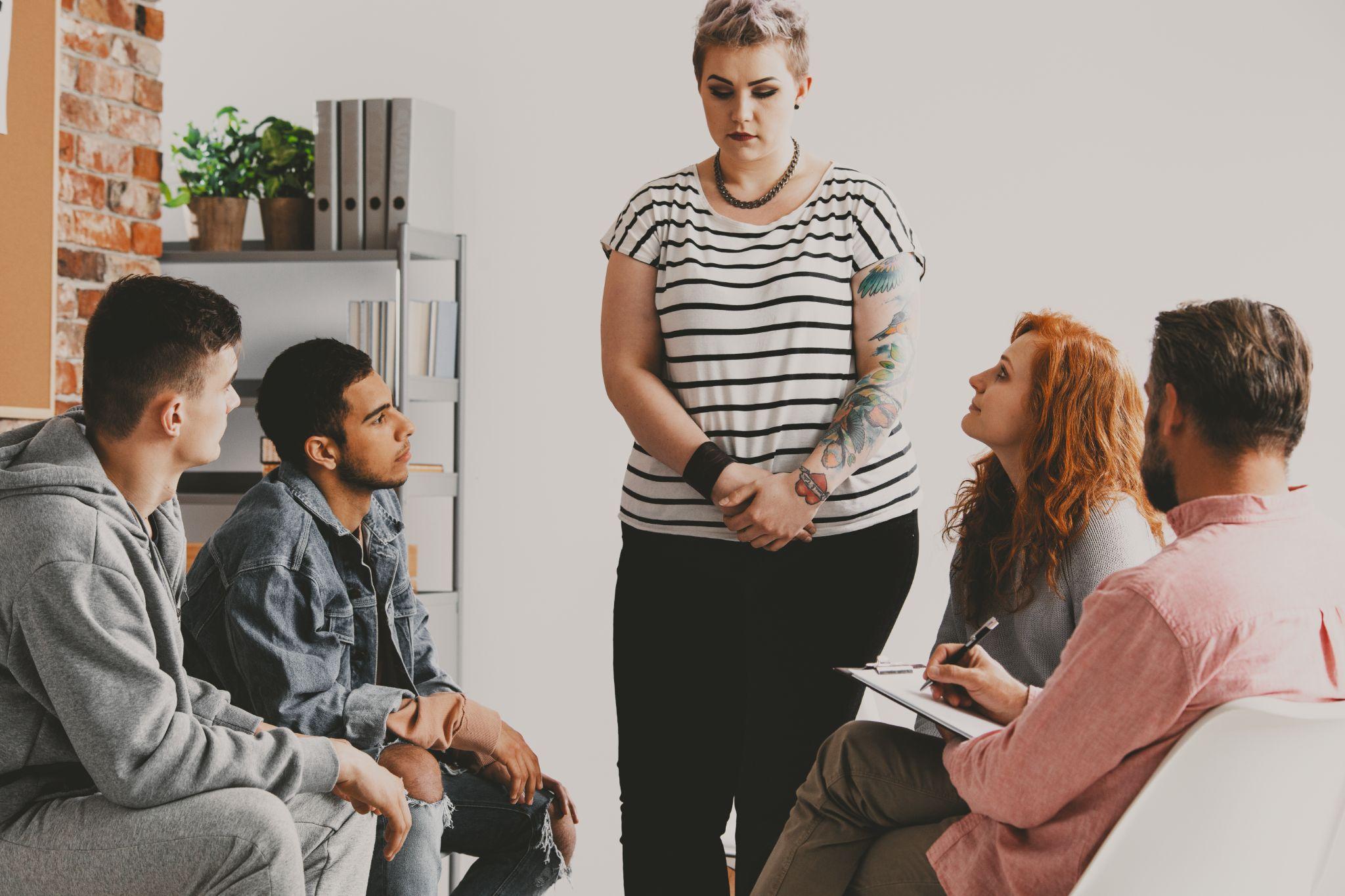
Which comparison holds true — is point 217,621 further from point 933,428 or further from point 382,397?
point 933,428

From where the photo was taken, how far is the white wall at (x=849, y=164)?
2.71 m

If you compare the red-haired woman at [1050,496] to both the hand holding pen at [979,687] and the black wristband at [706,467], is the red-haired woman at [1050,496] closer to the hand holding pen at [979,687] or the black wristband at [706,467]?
the hand holding pen at [979,687]

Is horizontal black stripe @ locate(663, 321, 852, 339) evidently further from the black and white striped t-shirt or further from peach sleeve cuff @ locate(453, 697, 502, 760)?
peach sleeve cuff @ locate(453, 697, 502, 760)

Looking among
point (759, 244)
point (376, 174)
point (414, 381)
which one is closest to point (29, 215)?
point (376, 174)

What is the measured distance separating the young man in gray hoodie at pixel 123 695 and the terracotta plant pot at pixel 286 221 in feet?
5.72

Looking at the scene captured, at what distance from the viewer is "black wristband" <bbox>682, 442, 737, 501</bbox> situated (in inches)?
65.9

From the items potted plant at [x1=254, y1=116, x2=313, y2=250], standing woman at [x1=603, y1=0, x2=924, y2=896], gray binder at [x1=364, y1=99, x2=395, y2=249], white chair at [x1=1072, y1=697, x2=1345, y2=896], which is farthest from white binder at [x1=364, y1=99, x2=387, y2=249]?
white chair at [x1=1072, y1=697, x2=1345, y2=896]

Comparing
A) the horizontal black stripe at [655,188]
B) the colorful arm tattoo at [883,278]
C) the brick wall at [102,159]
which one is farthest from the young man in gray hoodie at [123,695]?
the brick wall at [102,159]

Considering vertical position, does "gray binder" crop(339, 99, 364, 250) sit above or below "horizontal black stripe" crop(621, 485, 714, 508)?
above

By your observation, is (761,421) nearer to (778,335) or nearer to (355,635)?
(778,335)

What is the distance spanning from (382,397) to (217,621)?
1.35 feet

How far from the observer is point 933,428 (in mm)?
2916

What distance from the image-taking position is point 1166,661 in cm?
105

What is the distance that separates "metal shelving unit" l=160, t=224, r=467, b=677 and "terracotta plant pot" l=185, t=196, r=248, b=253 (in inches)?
1.7
